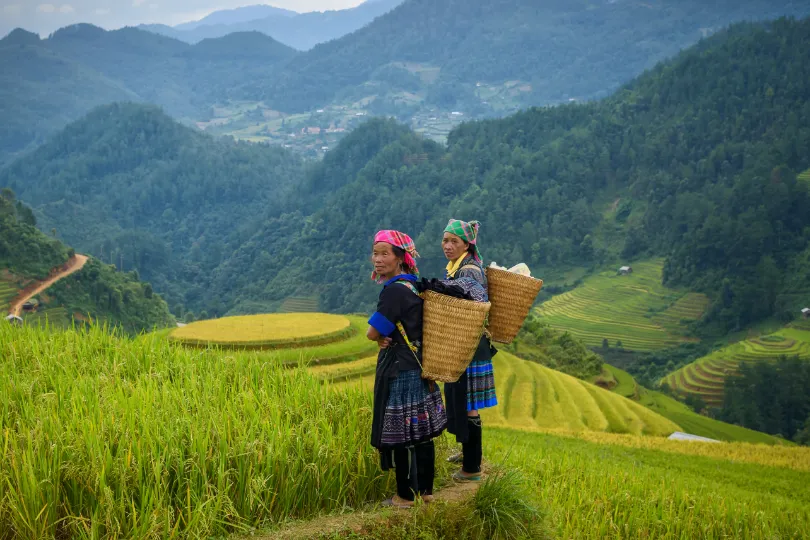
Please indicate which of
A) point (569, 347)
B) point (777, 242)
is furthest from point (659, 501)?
point (777, 242)

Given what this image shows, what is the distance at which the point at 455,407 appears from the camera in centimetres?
583

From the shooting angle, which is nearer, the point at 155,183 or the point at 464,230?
the point at 464,230

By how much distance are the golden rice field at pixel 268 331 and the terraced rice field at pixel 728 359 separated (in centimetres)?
4635

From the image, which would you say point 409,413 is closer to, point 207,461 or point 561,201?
point 207,461

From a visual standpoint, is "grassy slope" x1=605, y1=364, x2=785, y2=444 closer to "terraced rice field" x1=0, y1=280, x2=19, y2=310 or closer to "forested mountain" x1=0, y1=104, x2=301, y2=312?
"terraced rice field" x1=0, y1=280, x2=19, y2=310

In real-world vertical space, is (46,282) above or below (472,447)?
below

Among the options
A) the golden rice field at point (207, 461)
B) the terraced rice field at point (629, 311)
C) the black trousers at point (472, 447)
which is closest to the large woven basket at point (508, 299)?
the black trousers at point (472, 447)

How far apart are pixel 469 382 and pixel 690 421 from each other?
31417 millimetres

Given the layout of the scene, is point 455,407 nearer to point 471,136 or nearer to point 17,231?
point 17,231

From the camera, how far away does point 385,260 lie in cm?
530

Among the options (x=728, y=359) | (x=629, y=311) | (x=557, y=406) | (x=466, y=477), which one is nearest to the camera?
(x=466, y=477)

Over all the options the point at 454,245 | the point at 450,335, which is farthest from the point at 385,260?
the point at 454,245

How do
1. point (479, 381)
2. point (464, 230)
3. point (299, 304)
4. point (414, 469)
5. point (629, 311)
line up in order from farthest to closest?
point (299, 304) < point (629, 311) < point (464, 230) < point (479, 381) < point (414, 469)

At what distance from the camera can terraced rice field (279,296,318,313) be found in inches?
3861
